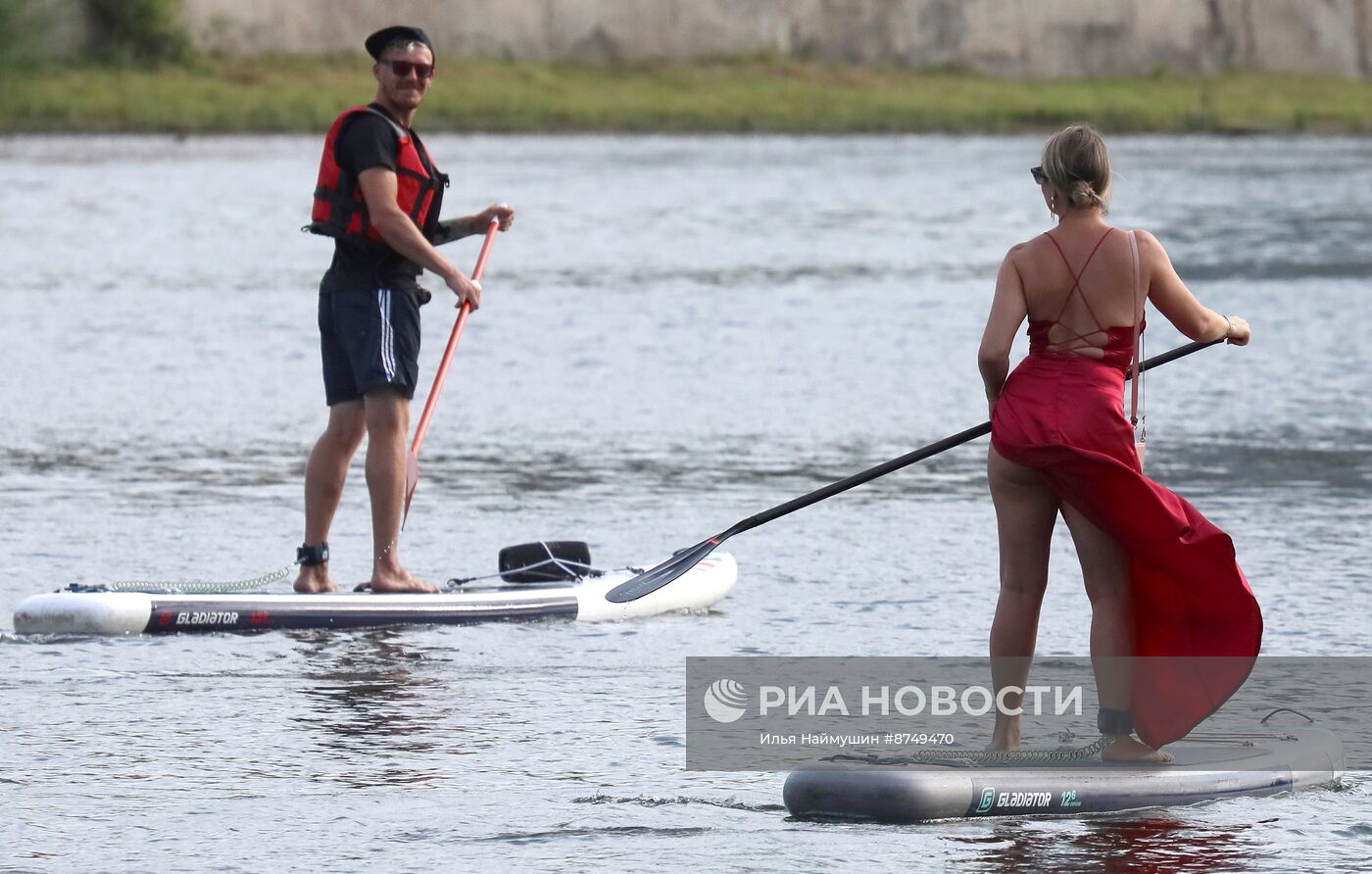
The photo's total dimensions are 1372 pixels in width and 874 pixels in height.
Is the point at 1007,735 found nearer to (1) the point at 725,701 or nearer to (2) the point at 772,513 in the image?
(2) the point at 772,513

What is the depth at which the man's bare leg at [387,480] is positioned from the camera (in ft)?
26.0

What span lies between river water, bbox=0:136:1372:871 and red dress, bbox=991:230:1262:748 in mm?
298

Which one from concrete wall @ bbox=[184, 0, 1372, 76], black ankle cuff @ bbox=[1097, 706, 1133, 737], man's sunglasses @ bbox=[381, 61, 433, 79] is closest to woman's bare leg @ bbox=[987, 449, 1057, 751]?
black ankle cuff @ bbox=[1097, 706, 1133, 737]

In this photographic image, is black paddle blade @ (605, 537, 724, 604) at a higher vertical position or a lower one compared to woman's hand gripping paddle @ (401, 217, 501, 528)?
lower

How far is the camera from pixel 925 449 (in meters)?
6.31

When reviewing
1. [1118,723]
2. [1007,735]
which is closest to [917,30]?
[1007,735]

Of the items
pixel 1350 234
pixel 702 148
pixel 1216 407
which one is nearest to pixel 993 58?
pixel 702 148

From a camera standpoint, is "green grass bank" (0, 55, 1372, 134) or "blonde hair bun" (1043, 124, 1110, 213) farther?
"green grass bank" (0, 55, 1372, 134)

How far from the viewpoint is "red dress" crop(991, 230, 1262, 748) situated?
5.62 meters

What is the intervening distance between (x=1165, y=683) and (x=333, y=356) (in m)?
3.24

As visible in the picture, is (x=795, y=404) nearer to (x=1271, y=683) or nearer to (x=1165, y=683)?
(x=1271, y=683)

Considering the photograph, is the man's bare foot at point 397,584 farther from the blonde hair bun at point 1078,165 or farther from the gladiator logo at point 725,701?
the blonde hair bun at point 1078,165

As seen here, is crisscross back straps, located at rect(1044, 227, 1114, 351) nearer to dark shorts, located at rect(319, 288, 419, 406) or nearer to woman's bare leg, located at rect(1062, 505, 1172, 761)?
woman's bare leg, located at rect(1062, 505, 1172, 761)

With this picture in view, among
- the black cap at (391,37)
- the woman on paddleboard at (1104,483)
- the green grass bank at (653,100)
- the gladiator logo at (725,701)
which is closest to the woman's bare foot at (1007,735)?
the woman on paddleboard at (1104,483)
